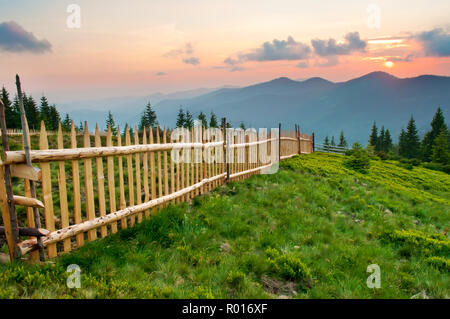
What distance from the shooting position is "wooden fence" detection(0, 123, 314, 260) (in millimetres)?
3750

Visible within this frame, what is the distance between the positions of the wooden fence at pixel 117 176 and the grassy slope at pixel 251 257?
0.41 metres

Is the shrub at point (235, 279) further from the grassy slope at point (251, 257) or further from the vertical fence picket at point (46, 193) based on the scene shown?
the vertical fence picket at point (46, 193)

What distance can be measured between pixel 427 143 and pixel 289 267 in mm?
67397

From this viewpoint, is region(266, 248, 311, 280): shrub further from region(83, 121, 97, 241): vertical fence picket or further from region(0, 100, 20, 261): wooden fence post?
region(0, 100, 20, 261): wooden fence post

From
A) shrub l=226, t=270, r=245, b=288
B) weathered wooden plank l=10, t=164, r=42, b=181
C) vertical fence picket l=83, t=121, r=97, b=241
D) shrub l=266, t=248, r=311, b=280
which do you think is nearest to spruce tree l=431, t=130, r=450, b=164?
shrub l=266, t=248, r=311, b=280

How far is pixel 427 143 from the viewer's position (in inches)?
2206

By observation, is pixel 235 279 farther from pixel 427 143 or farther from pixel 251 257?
pixel 427 143

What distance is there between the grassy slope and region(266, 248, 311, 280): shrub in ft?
0.05

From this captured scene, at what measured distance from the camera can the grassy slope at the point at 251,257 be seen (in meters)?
3.09

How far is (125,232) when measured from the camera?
461 cm

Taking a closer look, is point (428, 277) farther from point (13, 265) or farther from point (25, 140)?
point (25, 140)

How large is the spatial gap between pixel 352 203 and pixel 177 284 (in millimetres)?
6829

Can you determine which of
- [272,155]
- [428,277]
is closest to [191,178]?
[428,277]

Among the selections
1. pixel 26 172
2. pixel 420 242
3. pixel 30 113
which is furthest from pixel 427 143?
pixel 30 113
